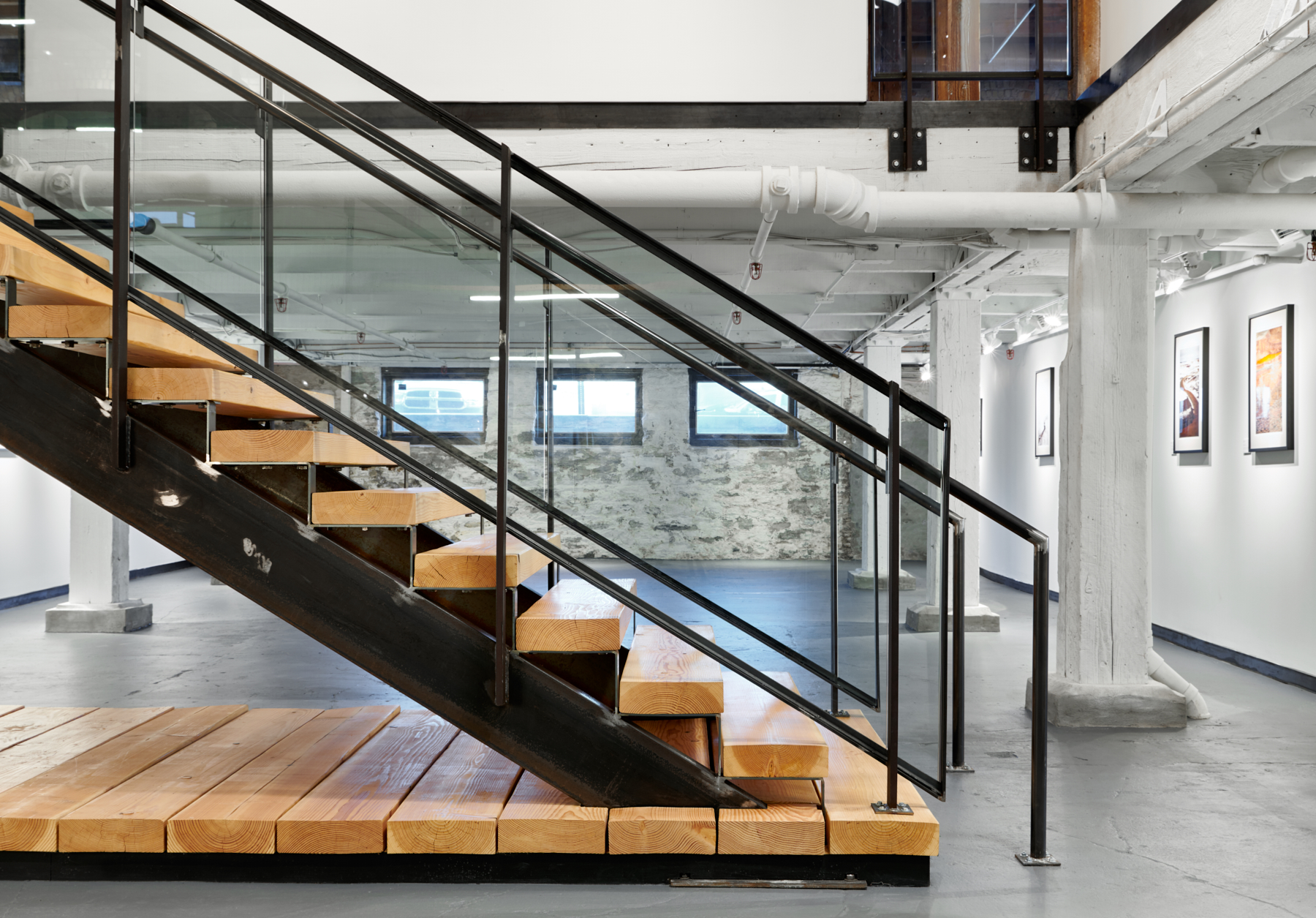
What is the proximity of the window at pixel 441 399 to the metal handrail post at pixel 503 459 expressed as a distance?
0.34 meters

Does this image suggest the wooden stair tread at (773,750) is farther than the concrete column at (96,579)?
No

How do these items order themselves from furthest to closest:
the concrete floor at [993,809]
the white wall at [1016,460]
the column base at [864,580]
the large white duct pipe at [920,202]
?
1. the white wall at [1016,460]
2. the large white duct pipe at [920,202]
3. the column base at [864,580]
4. the concrete floor at [993,809]

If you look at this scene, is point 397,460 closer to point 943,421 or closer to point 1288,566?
point 943,421

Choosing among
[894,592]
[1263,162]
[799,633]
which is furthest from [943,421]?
[1263,162]

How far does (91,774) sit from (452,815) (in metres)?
1.11

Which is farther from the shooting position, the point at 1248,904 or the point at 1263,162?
the point at 1263,162

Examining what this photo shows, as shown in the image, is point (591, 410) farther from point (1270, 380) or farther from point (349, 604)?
point (1270, 380)

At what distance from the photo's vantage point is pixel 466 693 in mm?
2229

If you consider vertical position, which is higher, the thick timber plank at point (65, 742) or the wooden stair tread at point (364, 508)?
the wooden stair tread at point (364, 508)

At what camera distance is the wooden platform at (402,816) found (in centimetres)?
217

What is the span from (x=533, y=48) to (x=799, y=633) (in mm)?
2847

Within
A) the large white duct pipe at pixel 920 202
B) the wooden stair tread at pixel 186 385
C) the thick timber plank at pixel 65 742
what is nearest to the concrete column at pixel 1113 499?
the large white duct pipe at pixel 920 202

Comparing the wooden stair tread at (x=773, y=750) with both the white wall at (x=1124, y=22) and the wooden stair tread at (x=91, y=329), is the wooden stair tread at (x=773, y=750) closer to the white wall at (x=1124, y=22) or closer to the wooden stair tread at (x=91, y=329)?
the wooden stair tread at (x=91, y=329)

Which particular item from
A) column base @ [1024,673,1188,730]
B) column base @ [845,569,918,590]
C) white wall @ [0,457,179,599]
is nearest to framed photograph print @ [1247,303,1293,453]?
column base @ [1024,673,1188,730]
